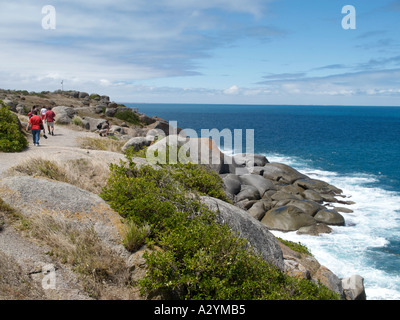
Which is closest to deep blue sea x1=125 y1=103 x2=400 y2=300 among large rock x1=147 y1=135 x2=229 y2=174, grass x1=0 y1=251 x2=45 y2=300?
large rock x1=147 y1=135 x2=229 y2=174

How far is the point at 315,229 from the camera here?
23781 mm

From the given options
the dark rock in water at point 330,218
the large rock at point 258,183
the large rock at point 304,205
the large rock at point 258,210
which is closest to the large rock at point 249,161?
the large rock at point 258,183

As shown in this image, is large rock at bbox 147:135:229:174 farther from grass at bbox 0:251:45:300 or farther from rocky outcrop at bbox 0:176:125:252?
grass at bbox 0:251:45:300

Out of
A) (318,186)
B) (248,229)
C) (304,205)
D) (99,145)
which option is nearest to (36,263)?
(248,229)

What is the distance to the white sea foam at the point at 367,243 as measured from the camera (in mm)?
18766

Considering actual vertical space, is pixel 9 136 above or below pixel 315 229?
above

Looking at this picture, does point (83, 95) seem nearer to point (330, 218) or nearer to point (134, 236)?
point (330, 218)

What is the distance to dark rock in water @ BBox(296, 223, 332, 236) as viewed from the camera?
23.4m

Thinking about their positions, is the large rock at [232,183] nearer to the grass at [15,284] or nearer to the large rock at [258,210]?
the large rock at [258,210]

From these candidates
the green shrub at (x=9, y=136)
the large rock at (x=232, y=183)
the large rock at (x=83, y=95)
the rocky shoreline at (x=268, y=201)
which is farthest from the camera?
the large rock at (x=83, y=95)

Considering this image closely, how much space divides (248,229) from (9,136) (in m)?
12.8

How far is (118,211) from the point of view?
892 centimetres
